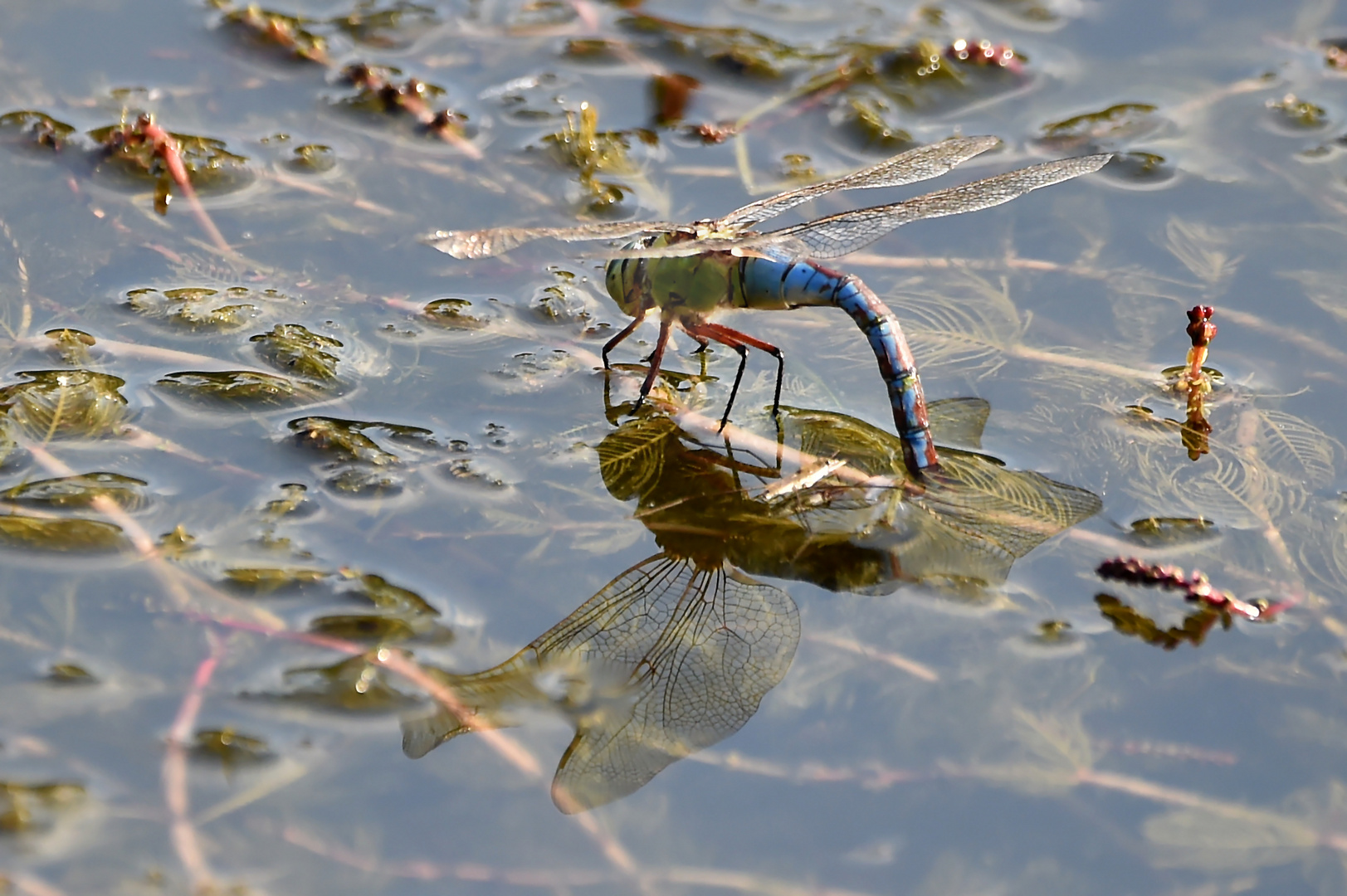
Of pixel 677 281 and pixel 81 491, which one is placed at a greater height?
pixel 677 281

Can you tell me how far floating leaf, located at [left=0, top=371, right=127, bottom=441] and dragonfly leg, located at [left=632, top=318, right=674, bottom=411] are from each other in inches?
68.9

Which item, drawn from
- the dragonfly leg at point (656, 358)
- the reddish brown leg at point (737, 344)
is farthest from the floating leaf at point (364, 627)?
the reddish brown leg at point (737, 344)

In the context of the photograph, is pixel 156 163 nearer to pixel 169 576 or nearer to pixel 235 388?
pixel 235 388

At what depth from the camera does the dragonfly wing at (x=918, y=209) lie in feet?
14.9

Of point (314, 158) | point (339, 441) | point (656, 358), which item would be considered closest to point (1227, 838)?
point (656, 358)

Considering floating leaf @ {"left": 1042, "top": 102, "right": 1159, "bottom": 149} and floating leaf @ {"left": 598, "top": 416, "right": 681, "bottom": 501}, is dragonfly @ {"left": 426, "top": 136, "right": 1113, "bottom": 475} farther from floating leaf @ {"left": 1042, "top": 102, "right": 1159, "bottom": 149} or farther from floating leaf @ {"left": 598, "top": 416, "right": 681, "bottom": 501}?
floating leaf @ {"left": 1042, "top": 102, "right": 1159, "bottom": 149}

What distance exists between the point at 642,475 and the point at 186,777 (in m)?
1.68

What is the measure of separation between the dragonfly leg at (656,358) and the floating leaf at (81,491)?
166cm

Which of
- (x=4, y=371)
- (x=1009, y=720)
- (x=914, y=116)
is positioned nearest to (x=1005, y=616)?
(x=1009, y=720)

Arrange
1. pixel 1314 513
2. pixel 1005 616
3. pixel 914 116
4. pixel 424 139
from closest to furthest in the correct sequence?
1. pixel 1005 616
2. pixel 1314 513
3. pixel 424 139
4. pixel 914 116

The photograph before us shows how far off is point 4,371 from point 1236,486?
4.19 meters

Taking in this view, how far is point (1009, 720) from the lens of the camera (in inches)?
135

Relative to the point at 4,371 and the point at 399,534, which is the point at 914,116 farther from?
the point at 4,371

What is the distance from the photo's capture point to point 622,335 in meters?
4.61
